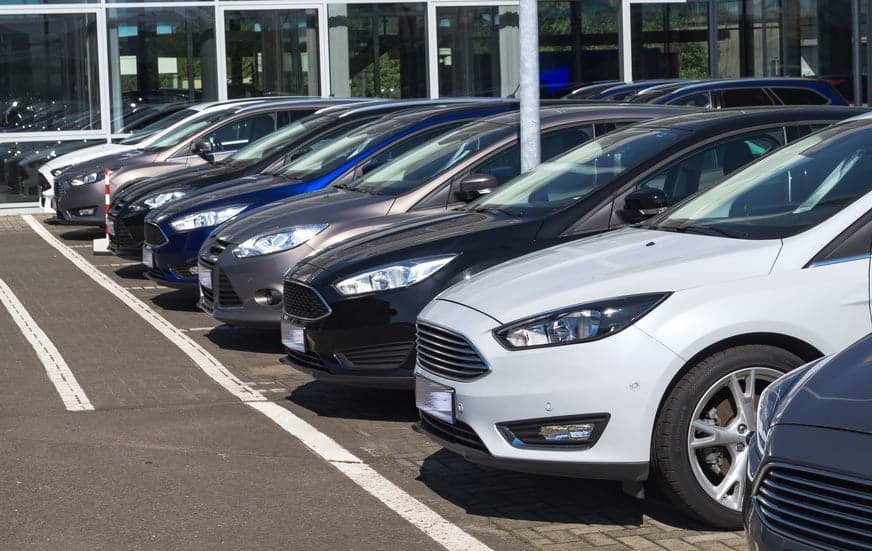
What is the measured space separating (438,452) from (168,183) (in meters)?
7.51

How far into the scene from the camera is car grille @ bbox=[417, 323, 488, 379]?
17.7 feet

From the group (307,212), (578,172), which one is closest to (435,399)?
(578,172)

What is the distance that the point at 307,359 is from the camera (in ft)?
24.5

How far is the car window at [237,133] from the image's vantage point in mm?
16531

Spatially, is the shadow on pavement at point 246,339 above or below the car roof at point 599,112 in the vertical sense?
below

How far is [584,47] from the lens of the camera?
25203 millimetres

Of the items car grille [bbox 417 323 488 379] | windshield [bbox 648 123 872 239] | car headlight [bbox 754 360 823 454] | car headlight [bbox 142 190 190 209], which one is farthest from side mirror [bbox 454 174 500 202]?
car headlight [bbox 142 190 190 209]

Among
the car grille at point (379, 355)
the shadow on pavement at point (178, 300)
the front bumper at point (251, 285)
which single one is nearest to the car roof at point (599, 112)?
the front bumper at point (251, 285)

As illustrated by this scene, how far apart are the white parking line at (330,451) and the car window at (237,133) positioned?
4866 mm

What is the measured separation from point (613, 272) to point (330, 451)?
2098mm

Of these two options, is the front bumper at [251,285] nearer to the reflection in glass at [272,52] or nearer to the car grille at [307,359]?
the car grille at [307,359]

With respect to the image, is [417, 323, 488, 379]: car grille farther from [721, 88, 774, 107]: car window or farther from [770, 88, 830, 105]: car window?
[770, 88, 830, 105]: car window

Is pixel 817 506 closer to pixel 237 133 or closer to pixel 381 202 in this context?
pixel 381 202

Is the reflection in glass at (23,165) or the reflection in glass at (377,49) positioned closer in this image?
the reflection in glass at (23,165)
